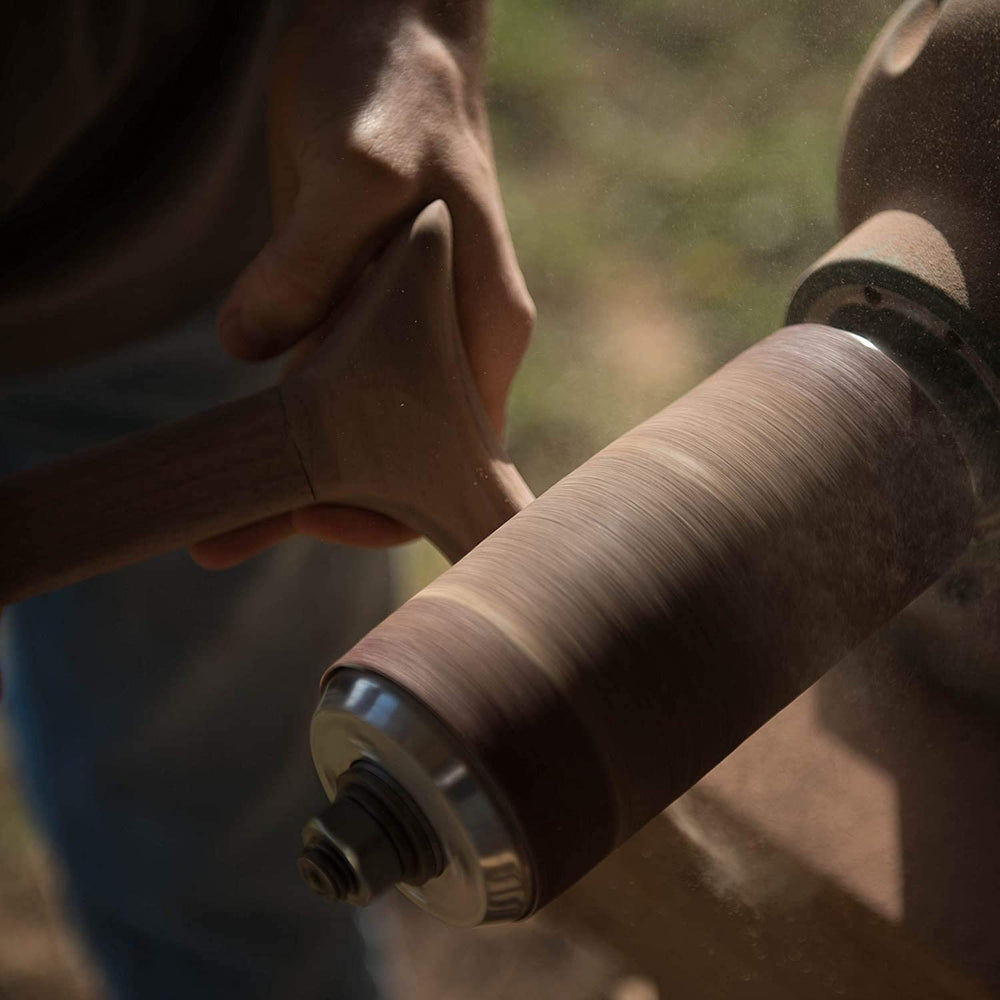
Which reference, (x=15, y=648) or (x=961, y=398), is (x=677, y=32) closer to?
(x=961, y=398)

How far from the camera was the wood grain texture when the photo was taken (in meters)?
0.44

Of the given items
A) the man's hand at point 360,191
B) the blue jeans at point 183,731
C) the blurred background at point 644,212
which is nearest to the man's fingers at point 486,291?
the man's hand at point 360,191

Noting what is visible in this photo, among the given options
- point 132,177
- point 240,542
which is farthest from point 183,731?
point 132,177

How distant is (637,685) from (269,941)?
72 cm

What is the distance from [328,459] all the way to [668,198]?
39 cm

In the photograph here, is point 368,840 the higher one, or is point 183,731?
point 368,840

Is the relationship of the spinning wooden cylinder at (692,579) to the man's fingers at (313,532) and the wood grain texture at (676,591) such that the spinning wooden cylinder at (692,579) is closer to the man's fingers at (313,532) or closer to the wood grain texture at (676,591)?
the wood grain texture at (676,591)

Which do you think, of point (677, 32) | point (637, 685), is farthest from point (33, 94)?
point (637, 685)

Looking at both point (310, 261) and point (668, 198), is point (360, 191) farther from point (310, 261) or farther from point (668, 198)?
point (668, 198)

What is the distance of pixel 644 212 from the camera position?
907 millimetres

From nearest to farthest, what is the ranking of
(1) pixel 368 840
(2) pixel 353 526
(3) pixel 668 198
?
(1) pixel 368 840
(2) pixel 353 526
(3) pixel 668 198

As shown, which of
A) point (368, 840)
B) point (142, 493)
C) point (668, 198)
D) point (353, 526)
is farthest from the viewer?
point (668, 198)

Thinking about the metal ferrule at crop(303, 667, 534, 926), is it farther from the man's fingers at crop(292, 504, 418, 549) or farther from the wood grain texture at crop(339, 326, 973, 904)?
the man's fingers at crop(292, 504, 418, 549)

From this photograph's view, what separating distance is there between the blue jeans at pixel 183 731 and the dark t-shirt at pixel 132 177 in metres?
0.06
